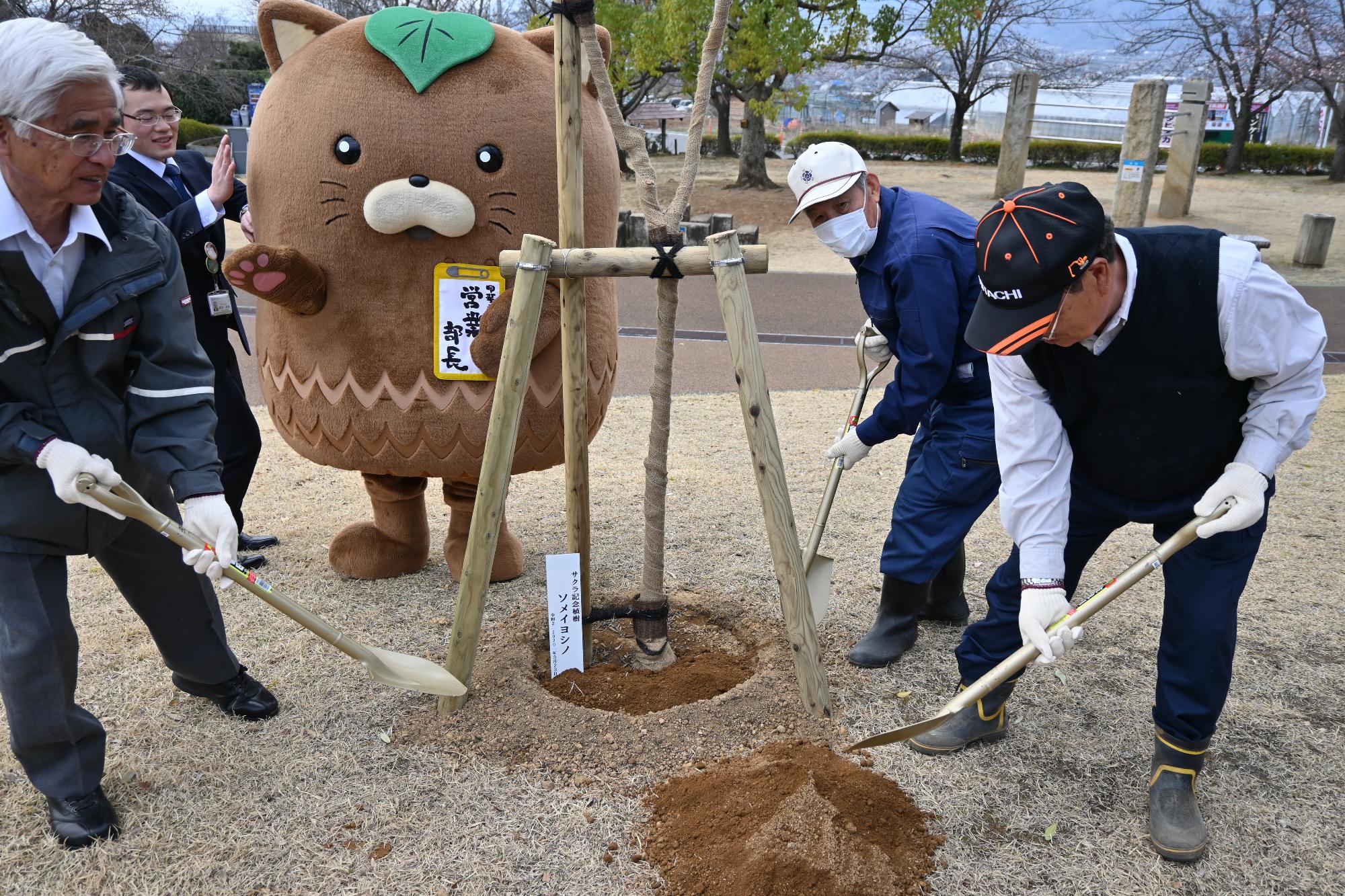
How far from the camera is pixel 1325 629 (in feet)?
12.4

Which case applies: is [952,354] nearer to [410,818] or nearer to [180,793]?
[410,818]

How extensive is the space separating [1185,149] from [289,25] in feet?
47.6

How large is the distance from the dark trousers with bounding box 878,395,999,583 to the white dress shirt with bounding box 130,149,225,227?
109 inches

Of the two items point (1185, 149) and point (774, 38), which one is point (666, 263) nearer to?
point (774, 38)

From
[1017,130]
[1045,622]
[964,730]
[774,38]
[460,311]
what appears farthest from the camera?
[1017,130]

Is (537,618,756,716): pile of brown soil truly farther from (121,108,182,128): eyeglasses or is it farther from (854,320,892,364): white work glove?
(121,108,182,128): eyeglasses

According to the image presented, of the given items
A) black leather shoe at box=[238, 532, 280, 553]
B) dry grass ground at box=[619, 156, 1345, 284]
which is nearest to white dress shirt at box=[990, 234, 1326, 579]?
black leather shoe at box=[238, 532, 280, 553]

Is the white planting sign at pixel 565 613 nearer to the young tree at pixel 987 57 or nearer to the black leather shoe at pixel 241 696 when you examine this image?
the black leather shoe at pixel 241 696

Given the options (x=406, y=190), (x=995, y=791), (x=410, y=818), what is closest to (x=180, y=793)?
(x=410, y=818)

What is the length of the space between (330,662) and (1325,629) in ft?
12.6

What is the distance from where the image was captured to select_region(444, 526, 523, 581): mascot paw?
3994mm

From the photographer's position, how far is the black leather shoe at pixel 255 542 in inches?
174

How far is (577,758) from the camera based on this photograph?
289 cm

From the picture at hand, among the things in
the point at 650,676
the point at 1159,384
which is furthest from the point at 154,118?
the point at 1159,384
